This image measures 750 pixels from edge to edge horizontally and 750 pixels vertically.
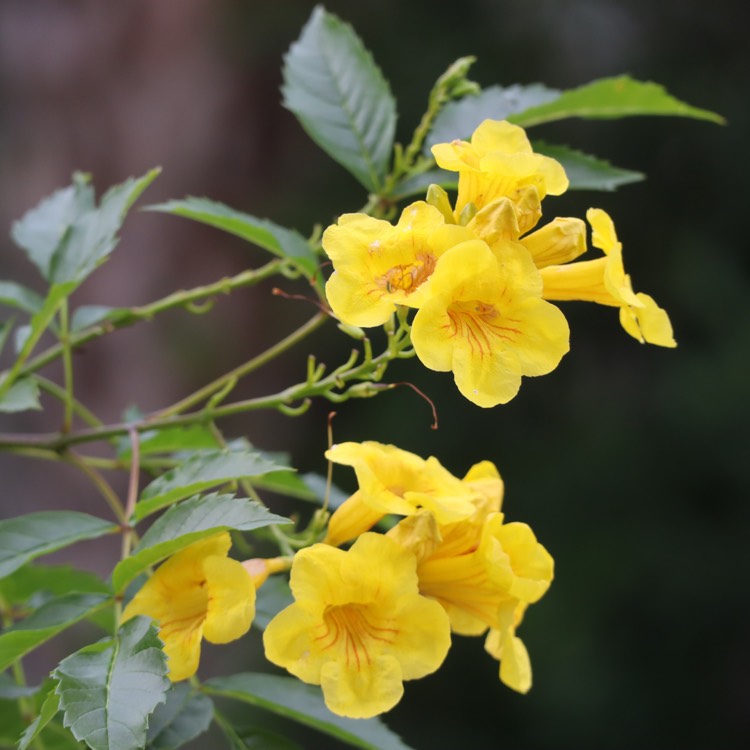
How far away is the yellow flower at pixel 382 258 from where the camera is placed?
1.16 meters

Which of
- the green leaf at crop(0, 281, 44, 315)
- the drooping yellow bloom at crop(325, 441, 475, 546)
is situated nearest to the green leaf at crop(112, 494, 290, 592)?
the drooping yellow bloom at crop(325, 441, 475, 546)

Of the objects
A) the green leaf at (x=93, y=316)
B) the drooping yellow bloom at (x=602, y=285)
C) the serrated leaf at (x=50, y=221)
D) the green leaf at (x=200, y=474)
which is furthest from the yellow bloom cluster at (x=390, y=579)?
the serrated leaf at (x=50, y=221)

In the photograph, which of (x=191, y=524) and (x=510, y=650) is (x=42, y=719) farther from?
(x=510, y=650)

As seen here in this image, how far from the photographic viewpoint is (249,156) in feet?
20.7

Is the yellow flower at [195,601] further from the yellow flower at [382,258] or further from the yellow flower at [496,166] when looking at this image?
the yellow flower at [496,166]

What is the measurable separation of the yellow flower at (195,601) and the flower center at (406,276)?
0.38 m

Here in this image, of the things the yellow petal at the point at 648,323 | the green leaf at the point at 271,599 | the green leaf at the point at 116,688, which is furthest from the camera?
the green leaf at the point at 271,599

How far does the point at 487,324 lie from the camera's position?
1224 mm

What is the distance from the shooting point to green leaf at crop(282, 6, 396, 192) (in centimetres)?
177

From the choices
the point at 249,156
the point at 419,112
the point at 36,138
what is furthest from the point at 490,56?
the point at 36,138

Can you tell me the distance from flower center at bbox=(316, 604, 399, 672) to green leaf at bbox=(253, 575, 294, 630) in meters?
0.22

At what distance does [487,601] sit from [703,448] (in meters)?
3.95

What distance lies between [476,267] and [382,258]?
122 mm

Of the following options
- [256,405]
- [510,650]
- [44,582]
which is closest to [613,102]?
[256,405]
